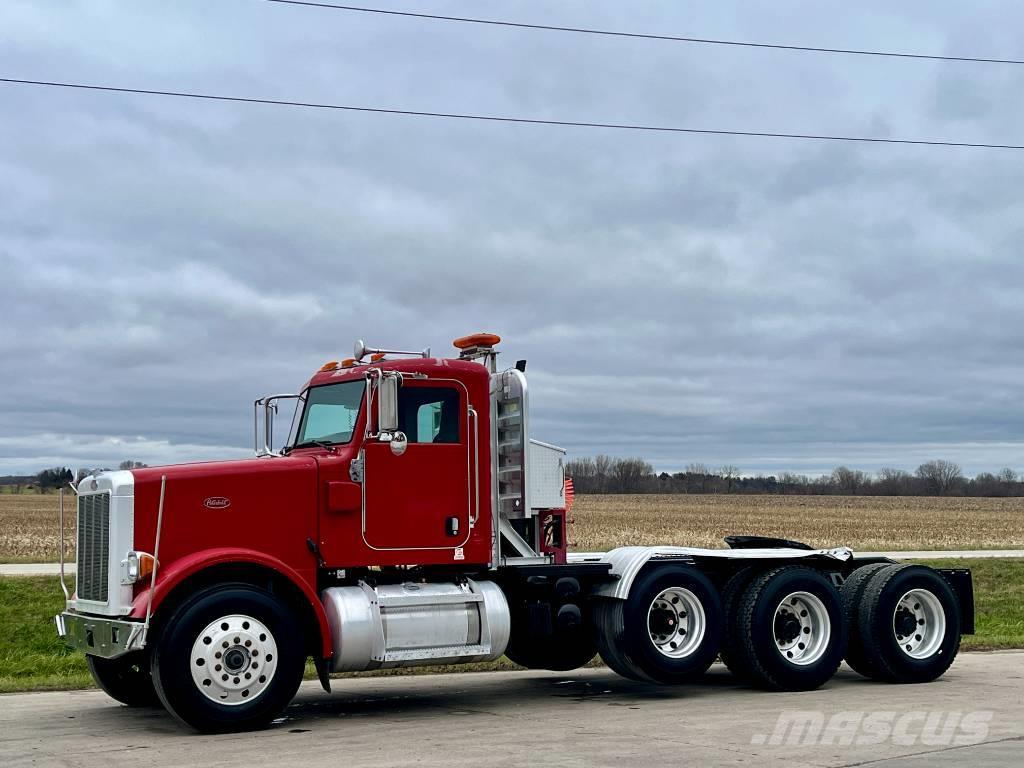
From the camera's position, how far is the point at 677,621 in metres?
13.1

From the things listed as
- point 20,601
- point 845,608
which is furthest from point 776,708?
point 20,601

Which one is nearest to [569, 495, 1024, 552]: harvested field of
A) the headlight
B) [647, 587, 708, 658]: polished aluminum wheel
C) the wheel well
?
[647, 587, 708, 658]: polished aluminum wheel

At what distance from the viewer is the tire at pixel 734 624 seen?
13.3 meters

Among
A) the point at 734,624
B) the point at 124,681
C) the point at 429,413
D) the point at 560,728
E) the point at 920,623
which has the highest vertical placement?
the point at 429,413

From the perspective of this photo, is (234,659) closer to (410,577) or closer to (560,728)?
(410,577)

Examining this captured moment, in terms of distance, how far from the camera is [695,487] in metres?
146

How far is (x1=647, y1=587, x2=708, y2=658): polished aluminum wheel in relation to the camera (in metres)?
13.0

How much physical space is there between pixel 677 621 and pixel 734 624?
2.27ft

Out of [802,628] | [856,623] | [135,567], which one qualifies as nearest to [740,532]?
[856,623]

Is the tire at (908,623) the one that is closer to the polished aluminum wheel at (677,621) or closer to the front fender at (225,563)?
the polished aluminum wheel at (677,621)

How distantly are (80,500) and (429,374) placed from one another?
11.4 ft

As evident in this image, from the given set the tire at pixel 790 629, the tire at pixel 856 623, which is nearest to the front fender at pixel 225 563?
the tire at pixel 790 629

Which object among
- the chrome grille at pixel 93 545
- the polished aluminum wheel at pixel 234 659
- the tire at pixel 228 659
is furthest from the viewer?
the chrome grille at pixel 93 545

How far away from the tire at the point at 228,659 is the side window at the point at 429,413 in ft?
7.17
